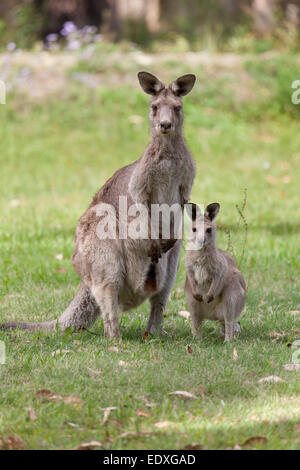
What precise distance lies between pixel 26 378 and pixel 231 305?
4.52 feet

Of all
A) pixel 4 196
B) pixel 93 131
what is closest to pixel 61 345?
pixel 4 196

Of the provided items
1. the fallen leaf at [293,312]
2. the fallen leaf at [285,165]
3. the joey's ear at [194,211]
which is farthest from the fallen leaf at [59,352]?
the fallen leaf at [285,165]

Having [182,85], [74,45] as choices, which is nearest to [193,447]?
[182,85]

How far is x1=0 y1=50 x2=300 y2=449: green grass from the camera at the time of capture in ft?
11.4

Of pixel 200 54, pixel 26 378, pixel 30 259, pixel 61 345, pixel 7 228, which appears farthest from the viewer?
pixel 200 54

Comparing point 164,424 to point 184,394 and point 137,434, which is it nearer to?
point 137,434

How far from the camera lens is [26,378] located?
4004 mm

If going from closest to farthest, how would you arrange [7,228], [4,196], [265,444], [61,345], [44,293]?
[265,444] < [61,345] < [44,293] < [7,228] < [4,196]

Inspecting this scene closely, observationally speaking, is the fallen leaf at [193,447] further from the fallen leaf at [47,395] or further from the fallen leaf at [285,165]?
the fallen leaf at [285,165]

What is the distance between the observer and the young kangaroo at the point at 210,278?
15.1 feet

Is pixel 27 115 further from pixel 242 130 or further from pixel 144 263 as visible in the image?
pixel 144 263

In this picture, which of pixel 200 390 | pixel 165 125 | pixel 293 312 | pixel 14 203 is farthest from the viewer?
pixel 14 203

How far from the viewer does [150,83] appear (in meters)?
4.66

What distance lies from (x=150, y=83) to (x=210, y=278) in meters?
1.27
